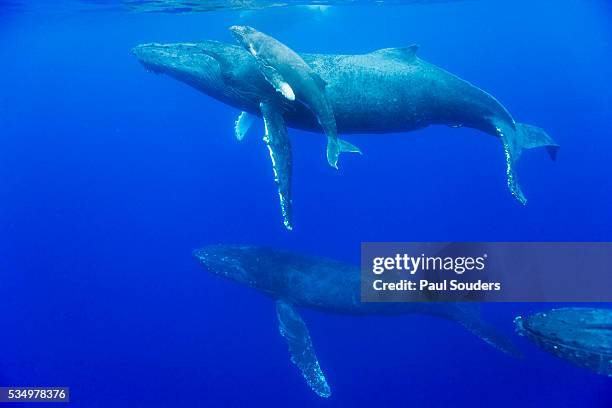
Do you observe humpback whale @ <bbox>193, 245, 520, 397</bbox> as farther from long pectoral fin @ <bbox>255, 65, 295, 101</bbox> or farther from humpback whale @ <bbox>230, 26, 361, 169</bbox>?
long pectoral fin @ <bbox>255, 65, 295, 101</bbox>

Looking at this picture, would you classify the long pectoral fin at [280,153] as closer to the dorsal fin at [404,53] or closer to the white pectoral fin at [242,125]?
the dorsal fin at [404,53]

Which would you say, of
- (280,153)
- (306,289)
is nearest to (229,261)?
(306,289)

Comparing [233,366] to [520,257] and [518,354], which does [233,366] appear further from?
[520,257]

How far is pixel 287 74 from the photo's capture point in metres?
6.37

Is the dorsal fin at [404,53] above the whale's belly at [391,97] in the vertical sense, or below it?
above

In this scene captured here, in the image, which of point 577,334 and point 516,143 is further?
point 516,143

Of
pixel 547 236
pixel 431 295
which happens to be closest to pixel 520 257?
pixel 431 295

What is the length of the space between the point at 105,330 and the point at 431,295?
1220 cm

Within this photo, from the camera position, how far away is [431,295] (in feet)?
25.0

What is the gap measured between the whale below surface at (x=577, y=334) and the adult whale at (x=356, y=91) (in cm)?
264

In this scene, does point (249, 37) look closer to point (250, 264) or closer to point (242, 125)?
point (242, 125)

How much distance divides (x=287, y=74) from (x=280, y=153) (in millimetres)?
1172

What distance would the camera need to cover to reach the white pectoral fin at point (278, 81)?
242 inches

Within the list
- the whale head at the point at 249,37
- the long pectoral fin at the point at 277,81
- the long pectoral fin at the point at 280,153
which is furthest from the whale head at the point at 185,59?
the long pectoral fin at the point at 277,81
